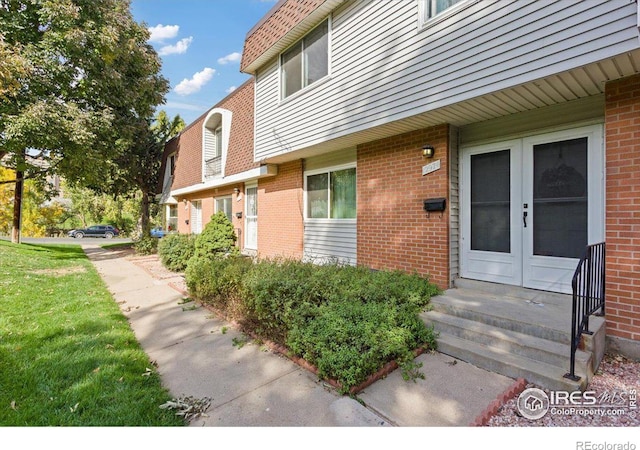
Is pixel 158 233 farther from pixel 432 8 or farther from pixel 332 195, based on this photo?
pixel 432 8

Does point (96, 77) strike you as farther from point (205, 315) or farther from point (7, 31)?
point (205, 315)

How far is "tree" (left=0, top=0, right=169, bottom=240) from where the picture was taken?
10.1 metres

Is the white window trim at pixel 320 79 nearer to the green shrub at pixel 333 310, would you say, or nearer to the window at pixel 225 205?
the green shrub at pixel 333 310

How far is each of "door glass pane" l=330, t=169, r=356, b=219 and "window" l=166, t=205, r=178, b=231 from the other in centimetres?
1340

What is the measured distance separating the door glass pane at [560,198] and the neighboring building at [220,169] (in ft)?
20.3

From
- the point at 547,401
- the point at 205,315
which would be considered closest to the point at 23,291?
the point at 205,315

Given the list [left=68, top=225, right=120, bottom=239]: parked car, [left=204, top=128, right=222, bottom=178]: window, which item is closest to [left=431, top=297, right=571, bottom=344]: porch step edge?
[left=204, top=128, right=222, bottom=178]: window

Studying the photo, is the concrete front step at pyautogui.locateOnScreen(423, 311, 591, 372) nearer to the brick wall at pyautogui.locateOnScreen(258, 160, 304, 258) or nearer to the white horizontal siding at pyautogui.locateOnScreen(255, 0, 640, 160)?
the white horizontal siding at pyautogui.locateOnScreen(255, 0, 640, 160)

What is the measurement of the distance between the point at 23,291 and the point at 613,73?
9.71 meters

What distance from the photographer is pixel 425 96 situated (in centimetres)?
438

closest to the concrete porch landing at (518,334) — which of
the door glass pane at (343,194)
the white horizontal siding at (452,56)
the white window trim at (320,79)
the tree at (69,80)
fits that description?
the white horizontal siding at (452,56)

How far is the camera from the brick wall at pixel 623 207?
3236mm

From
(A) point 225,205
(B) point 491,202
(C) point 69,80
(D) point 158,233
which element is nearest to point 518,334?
(B) point 491,202

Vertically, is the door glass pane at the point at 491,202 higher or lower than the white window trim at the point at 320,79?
lower
